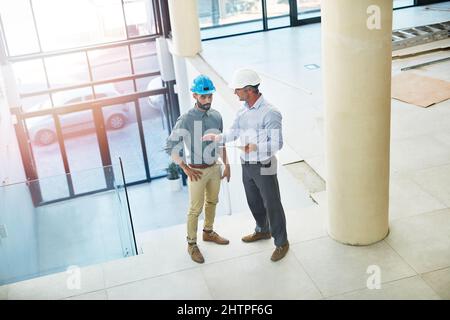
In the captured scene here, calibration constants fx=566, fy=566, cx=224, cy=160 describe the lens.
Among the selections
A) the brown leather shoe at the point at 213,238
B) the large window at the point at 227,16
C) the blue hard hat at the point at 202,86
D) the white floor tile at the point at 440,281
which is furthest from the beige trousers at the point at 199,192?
the large window at the point at 227,16

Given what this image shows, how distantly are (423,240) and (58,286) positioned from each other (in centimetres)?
333

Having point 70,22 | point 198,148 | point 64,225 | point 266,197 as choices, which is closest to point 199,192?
point 198,148

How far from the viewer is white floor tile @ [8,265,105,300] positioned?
4.96m

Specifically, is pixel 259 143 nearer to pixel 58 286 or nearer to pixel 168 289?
pixel 168 289

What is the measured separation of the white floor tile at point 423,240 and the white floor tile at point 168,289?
180 cm

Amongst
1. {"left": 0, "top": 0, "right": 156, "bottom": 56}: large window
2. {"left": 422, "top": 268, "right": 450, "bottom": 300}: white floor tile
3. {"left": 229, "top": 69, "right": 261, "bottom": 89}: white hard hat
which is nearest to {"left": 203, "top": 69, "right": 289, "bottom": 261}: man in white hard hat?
{"left": 229, "top": 69, "right": 261, "bottom": 89}: white hard hat

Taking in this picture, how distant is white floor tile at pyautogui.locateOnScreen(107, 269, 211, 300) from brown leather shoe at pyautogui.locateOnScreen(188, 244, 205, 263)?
133 mm

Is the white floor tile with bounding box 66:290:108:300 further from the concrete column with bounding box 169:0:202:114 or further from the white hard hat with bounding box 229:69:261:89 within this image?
the concrete column with bounding box 169:0:202:114

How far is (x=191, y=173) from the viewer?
201 inches

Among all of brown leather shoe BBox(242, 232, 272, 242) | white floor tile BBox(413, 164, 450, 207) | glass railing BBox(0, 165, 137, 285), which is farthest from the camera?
glass railing BBox(0, 165, 137, 285)

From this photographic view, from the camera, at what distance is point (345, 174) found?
16.5 ft

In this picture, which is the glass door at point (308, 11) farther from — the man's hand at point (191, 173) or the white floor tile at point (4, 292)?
the white floor tile at point (4, 292)
